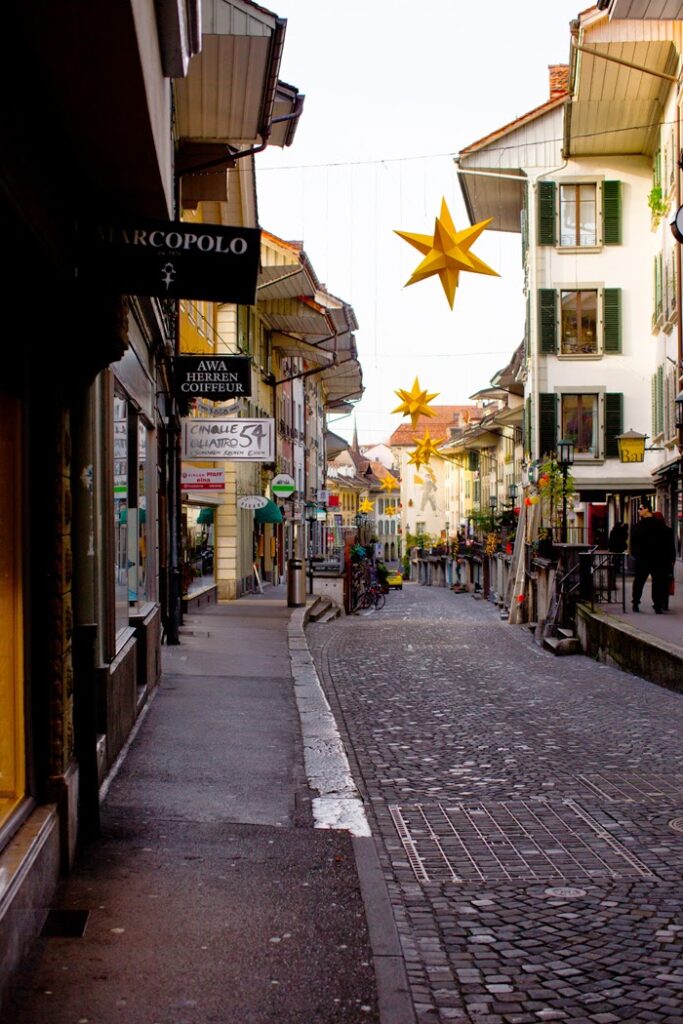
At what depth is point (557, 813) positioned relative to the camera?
7.39m

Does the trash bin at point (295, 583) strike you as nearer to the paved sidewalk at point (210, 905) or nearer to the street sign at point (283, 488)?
the street sign at point (283, 488)

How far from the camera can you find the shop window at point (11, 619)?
16.6 ft

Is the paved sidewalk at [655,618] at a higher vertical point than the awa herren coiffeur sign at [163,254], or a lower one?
lower

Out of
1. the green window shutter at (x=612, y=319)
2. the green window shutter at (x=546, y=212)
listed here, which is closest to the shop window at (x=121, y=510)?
the green window shutter at (x=612, y=319)

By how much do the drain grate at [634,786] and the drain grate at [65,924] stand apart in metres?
3.72

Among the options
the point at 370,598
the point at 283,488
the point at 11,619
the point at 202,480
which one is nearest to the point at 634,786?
the point at 11,619

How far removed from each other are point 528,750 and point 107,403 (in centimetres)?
405

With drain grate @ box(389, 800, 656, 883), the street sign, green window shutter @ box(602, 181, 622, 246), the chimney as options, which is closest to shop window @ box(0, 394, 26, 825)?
drain grate @ box(389, 800, 656, 883)

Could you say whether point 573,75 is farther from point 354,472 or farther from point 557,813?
point 354,472

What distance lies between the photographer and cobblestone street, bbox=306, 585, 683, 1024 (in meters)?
4.60

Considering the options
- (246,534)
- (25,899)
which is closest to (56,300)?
(25,899)

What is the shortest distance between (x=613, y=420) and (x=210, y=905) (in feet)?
Answer: 111

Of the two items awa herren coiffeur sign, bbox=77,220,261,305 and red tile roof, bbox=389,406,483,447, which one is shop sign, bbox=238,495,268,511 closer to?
awa herren coiffeur sign, bbox=77,220,261,305

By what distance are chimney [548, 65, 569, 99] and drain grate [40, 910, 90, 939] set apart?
1563 inches
